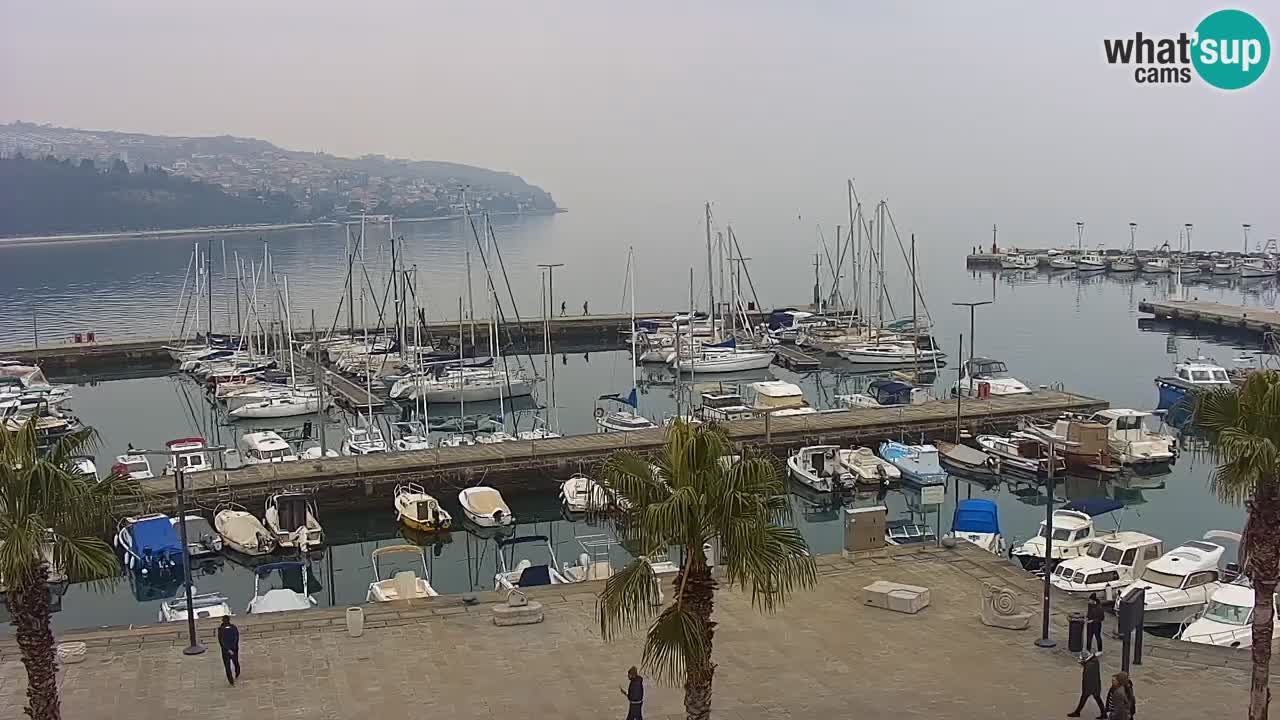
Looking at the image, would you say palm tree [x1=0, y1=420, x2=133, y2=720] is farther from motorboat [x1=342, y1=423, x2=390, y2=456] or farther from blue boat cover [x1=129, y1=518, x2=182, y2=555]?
motorboat [x1=342, y1=423, x2=390, y2=456]

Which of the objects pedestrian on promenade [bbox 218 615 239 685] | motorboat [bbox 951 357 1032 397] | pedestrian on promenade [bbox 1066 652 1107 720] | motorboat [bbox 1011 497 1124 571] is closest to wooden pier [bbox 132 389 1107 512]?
motorboat [bbox 951 357 1032 397]

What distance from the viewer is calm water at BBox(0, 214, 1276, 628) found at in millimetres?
34594

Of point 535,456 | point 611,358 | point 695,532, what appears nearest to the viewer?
point 695,532

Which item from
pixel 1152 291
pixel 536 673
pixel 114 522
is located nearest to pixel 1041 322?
pixel 1152 291

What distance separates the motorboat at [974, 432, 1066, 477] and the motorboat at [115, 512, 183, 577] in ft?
93.5

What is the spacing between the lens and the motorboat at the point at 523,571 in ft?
84.8

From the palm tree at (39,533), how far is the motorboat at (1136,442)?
37.9 m

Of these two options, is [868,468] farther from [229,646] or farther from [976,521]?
[229,646]

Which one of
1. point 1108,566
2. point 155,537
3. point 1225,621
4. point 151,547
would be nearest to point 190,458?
point 155,537

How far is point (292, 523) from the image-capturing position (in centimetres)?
3406

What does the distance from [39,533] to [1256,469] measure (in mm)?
13042

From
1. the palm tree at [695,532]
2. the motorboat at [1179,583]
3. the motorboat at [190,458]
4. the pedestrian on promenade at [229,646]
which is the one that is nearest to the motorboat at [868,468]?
the motorboat at [1179,583]

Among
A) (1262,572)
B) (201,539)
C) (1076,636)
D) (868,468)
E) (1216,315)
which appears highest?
(1262,572)

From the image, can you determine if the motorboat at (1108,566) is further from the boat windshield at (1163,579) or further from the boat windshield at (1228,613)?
the boat windshield at (1228,613)
